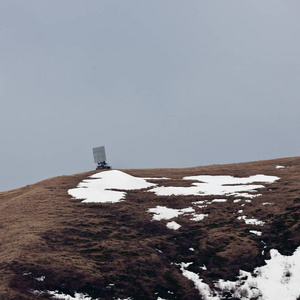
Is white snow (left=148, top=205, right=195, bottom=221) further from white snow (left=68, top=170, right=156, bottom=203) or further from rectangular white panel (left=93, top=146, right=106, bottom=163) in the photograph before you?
rectangular white panel (left=93, top=146, right=106, bottom=163)

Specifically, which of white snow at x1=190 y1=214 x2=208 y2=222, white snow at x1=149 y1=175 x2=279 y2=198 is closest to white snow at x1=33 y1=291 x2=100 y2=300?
white snow at x1=190 y1=214 x2=208 y2=222

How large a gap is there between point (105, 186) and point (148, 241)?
63.7 feet

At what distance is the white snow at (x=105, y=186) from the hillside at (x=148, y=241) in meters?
0.48

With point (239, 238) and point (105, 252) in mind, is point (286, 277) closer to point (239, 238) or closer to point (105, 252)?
point (239, 238)

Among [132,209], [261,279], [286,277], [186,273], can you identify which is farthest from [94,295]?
[132,209]

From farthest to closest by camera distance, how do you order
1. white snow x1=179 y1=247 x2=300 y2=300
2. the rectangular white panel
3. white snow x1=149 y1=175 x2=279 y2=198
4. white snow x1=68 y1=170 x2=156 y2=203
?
the rectangular white panel → white snow x1=149 y1=175 x2=279 y2=198 → white snow x1=68 y1=170 x2=156 y2=203 → white snow x1=179 y1=247 x2=300 y2=300

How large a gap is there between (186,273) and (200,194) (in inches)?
717

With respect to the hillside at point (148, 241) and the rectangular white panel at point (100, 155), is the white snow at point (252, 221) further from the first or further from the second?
the rectangular white panel at point (100, 155)

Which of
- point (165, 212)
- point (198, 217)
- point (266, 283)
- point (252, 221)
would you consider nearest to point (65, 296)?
point (266, 283)

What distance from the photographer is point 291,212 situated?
28.2 metres

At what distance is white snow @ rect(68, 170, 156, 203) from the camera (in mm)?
38094

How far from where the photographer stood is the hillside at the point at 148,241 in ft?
63.0

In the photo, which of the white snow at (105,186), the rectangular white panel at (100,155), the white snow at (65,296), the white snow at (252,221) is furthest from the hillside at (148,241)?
the rectangular white panel at (100,155)

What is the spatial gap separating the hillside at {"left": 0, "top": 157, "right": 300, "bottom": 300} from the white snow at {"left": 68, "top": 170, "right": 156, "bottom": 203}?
481mm
